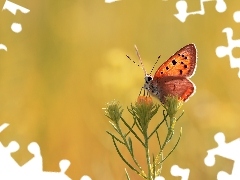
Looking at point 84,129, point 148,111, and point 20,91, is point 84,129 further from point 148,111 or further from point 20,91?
point 148,111

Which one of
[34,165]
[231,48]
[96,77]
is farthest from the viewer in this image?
[96,77]

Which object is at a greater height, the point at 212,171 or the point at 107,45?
the point at 107,45

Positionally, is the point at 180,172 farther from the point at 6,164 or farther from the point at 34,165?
the point at 6,164

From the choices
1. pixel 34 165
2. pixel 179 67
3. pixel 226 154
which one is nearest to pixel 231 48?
pixel 226 154

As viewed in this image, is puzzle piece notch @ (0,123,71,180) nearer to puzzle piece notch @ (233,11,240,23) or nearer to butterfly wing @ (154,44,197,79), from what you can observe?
butterfly wing @ (154,44,197,79)

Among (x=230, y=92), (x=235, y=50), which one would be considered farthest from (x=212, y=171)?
(x=235, y=50)

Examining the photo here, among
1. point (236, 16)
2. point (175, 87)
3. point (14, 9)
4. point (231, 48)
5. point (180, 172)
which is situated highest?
point (14, 9)
